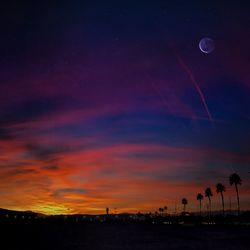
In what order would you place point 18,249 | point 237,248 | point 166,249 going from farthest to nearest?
point 18,249 → point 166,249 → point 237,248

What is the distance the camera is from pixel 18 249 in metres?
94.2

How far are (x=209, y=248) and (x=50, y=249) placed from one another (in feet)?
133

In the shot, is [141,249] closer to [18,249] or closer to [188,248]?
[188,248]

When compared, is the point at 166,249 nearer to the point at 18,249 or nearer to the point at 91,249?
the point at 91,249

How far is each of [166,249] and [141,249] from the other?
6592mm

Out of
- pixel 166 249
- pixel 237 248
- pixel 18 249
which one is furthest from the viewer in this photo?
pixel 18 249

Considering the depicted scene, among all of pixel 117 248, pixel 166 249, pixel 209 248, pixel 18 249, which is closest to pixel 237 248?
pixel 209 248

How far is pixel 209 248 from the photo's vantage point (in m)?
86.2

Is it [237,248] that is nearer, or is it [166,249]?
[237,248]

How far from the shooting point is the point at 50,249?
9581cm

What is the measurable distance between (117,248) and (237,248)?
3115 cm

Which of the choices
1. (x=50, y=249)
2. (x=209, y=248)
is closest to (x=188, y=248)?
(x=209, y=248)

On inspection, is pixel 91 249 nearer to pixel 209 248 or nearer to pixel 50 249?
pixel 50 249

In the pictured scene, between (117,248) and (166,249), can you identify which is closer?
(166,249)
